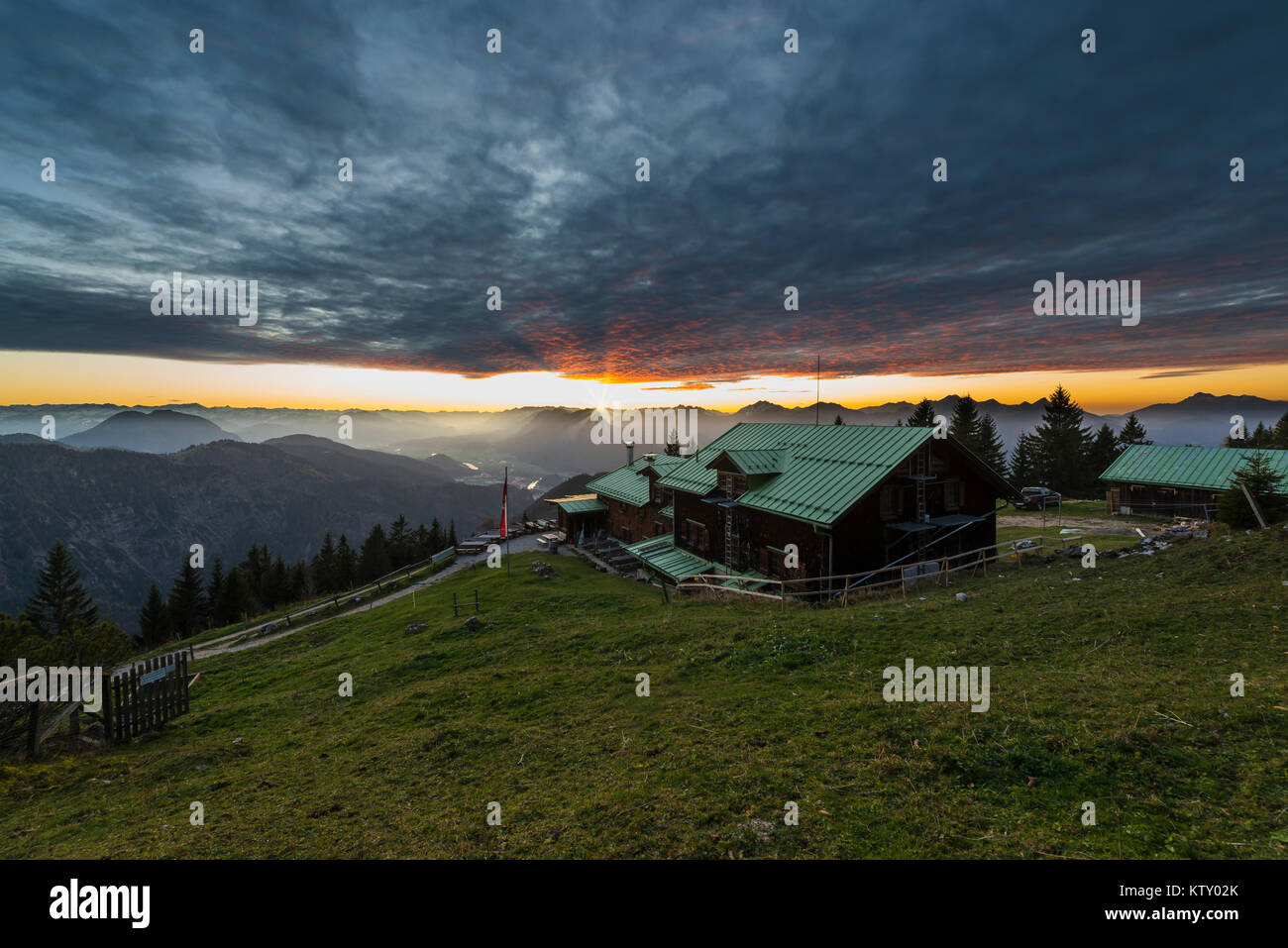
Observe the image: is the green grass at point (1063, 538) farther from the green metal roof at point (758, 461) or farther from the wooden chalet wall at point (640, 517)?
the wooden chalet wall at point (640, 517)

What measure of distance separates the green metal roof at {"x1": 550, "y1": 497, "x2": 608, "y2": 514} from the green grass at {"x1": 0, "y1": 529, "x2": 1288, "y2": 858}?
34358 millimetres

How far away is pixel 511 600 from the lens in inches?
1206

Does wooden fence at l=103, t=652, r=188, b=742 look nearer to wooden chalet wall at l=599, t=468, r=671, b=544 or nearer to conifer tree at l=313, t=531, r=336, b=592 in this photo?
wooden chalet wall at l=599, t=468, r=671, b=544

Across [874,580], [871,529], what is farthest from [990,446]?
[874,580]

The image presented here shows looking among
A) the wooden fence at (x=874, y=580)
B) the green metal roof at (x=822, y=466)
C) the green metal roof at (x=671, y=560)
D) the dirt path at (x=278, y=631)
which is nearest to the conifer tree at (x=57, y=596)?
the dirt path at (x=278, y=631)

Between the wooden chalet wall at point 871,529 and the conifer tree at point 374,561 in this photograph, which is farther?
the conifer tree at point 374,561

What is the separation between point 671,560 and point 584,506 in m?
20.9

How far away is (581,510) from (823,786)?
46.7 m

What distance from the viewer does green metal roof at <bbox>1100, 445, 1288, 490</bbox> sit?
37.1 metres

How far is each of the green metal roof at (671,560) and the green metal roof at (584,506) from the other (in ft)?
48.6

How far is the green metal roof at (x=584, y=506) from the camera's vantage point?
5344 centimetres
